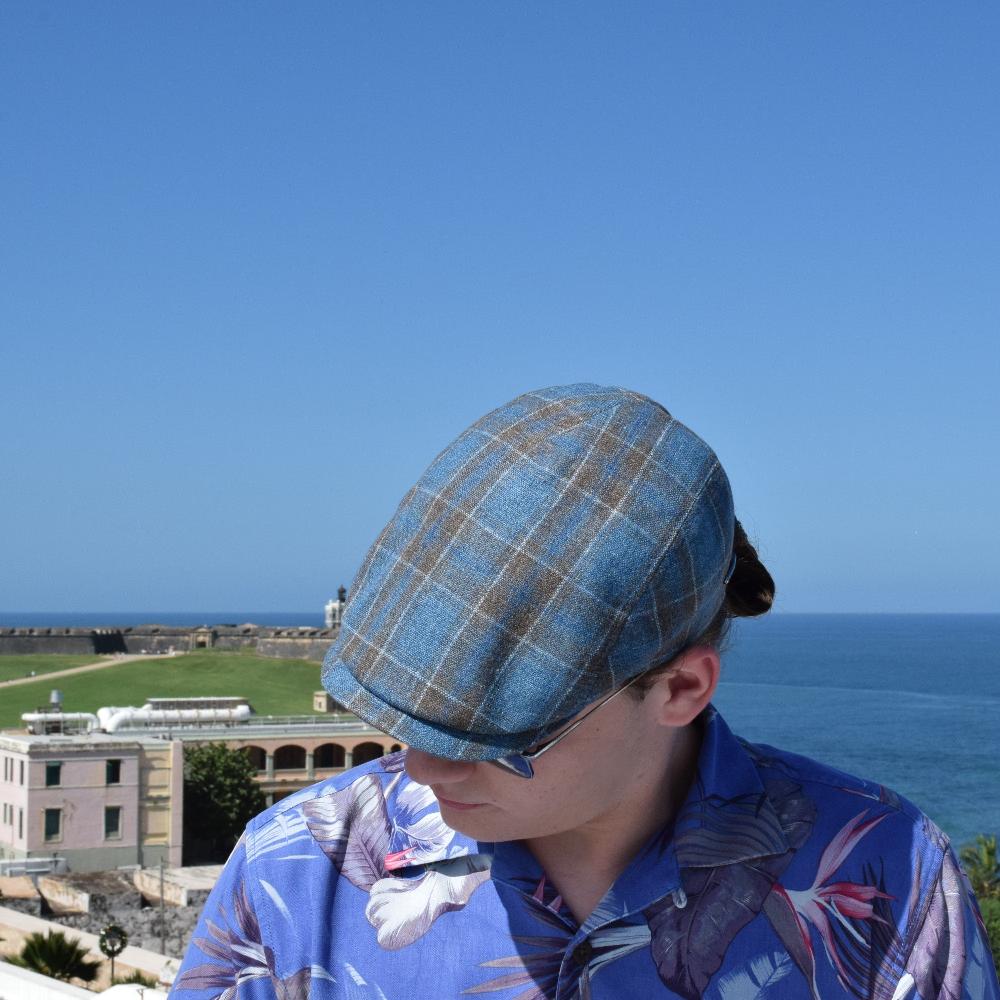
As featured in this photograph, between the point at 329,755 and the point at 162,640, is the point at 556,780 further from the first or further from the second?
the point at 162,640

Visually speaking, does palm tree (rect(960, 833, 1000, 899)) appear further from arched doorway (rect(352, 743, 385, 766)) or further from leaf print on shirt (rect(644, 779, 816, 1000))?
leaf print on shirt (rect(644, 779, 816, 1000))

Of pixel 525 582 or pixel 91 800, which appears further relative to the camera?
pixel 91 800

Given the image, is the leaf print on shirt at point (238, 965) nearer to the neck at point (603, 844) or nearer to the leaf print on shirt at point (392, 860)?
the leaf print on shirt at point (392, 860)

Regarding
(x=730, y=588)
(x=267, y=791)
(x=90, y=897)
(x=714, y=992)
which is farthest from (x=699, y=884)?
(x=267, y=791)

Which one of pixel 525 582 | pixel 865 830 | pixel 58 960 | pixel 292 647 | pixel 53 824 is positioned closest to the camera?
pixel 525 582

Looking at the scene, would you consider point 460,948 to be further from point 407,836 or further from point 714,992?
point 714,992

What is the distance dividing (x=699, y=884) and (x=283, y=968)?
44cm

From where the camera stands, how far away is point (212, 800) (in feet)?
110

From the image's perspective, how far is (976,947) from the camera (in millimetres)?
1452

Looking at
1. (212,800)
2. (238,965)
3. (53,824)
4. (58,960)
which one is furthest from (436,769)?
(212,800)

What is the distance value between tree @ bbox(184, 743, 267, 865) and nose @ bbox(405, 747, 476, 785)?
3334cm

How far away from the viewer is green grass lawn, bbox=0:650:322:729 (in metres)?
45.0

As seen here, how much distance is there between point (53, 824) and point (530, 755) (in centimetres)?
3257

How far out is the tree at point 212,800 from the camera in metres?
33.6
